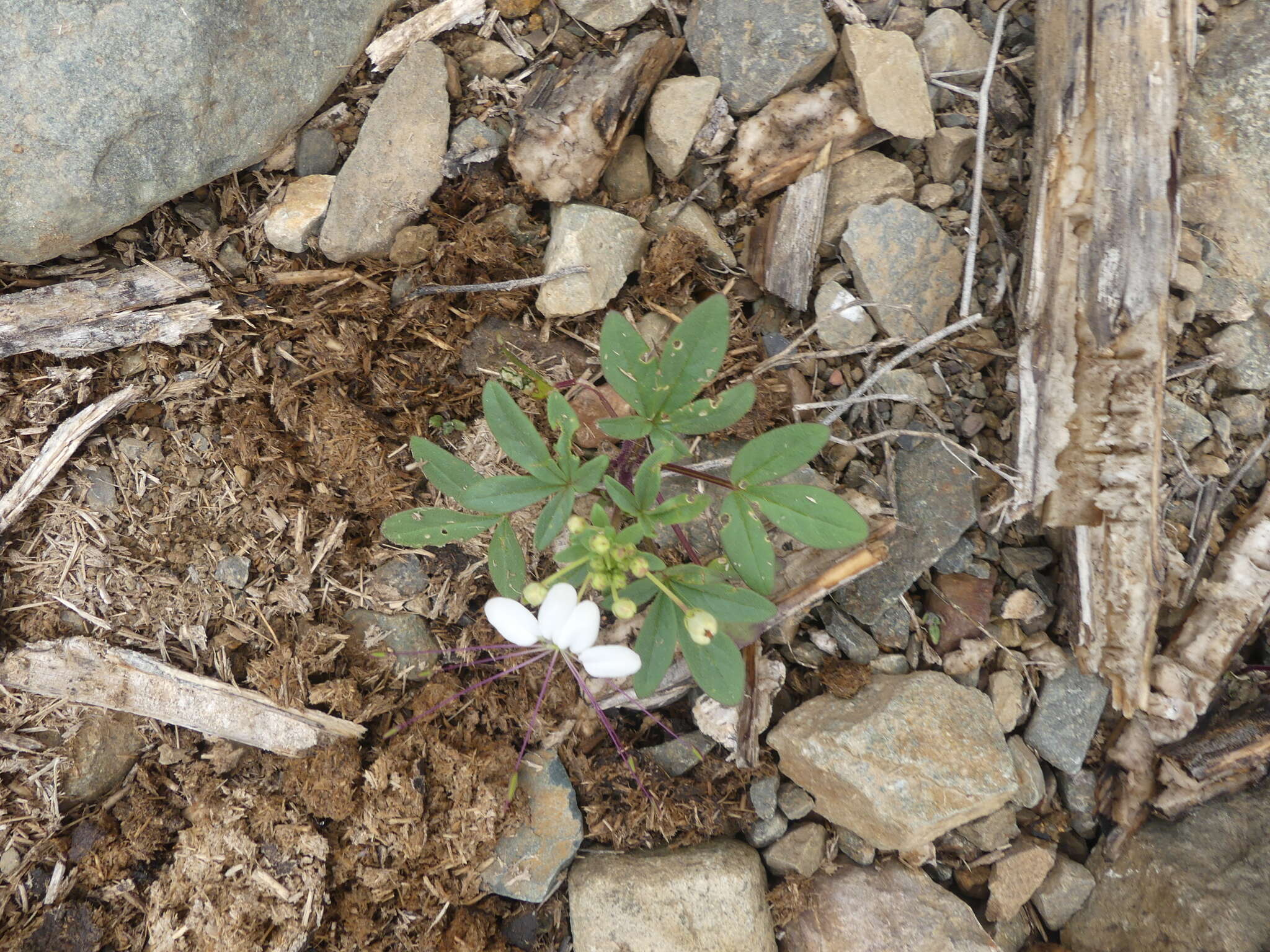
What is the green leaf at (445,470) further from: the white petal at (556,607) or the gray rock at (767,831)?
the gray rock at (767,831)

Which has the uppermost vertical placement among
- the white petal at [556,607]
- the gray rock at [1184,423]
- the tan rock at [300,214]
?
the tan rock at [300,214]

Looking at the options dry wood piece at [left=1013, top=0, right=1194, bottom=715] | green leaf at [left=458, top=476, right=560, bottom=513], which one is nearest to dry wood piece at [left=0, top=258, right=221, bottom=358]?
green leaf at [left=458, top=476, right=560, bottom=513]

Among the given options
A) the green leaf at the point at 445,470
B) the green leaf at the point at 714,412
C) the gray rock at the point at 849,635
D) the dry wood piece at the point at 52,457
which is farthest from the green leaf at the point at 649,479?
the dry wood piece at the point at 52,457

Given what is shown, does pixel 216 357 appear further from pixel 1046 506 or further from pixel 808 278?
pixel 1046 506

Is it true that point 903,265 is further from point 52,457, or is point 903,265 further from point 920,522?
point 52,457

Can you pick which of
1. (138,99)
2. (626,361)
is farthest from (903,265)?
(138,99)

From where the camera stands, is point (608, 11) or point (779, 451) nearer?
point (779, 451)

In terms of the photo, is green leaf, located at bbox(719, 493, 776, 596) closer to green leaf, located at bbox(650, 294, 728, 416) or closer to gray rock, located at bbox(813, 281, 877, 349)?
green leaf, located at bbox(650, 294, 728, 416)
